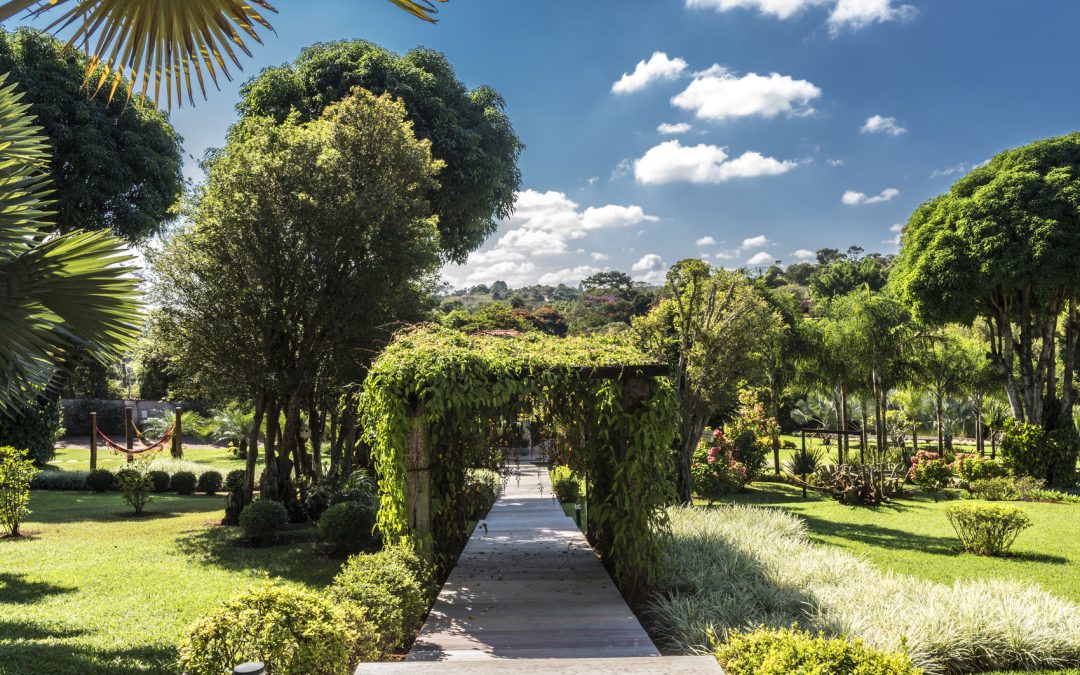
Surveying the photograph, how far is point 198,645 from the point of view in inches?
143

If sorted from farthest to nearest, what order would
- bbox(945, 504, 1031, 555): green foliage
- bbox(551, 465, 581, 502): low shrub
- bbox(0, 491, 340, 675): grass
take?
bbox(551, 465, 581, 502): low shrub, bbox(945, 504, 1031, 555): green foliage, bbox(0, 491, 340, 675): grass

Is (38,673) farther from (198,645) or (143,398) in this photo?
(143,398)

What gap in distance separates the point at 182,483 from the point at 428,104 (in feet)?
40.9

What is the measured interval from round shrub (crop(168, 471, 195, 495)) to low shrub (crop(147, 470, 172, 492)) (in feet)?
0.49

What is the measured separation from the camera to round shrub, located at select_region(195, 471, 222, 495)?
18.4 metres

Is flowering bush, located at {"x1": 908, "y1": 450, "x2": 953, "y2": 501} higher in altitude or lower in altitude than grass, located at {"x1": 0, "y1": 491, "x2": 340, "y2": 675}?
higher

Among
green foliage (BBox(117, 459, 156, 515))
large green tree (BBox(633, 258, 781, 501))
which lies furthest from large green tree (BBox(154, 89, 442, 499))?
large green tree (BBox(633, 258, 781, 501))

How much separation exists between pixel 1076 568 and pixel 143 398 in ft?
141

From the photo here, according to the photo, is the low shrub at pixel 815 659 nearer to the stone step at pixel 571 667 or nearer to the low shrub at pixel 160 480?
the stone step at pixel 571 667

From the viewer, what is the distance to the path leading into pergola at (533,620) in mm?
3637

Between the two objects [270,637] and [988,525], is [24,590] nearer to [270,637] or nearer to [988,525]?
[270,637]

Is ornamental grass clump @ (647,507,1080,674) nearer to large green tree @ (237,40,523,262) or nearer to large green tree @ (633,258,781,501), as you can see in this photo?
large green tree @ (633,258,781,501)

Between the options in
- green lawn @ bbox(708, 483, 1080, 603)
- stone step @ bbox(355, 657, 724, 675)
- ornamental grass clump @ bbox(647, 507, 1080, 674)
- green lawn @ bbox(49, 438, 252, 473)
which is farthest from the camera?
green lawn @ bbox(49, 438, 252, 473)

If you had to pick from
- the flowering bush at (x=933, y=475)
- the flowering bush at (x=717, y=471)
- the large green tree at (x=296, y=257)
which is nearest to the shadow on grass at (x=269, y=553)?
the large green tree at (x=296, y=257)
